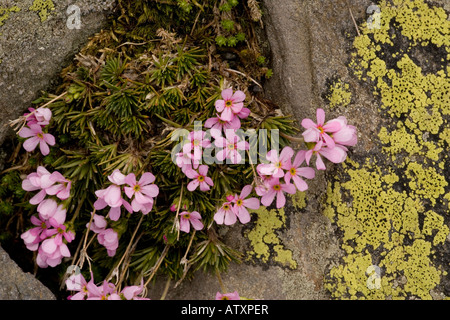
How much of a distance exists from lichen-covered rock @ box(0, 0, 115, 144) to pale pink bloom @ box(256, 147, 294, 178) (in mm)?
1871

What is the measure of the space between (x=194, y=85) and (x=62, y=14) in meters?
1.23

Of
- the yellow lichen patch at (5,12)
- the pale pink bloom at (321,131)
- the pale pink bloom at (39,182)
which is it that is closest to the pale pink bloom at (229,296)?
the pale pink bloom at (321,131)

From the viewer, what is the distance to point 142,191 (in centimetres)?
318

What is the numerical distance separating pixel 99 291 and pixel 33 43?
6.72 ft

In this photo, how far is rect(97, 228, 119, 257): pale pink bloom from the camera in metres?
3.36

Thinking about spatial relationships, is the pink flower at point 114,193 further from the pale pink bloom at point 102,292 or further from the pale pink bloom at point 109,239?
the pale pink bloom at point 102,292

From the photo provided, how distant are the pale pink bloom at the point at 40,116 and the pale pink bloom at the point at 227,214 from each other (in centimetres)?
153

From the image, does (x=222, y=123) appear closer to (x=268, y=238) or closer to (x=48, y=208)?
(x=268, y=238)

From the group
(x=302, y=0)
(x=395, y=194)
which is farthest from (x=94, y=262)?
(x=302, y=0)

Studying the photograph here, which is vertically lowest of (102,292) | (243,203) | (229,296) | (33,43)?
(229,296)

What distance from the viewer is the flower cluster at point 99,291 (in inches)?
124

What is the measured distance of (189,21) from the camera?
3.63 m

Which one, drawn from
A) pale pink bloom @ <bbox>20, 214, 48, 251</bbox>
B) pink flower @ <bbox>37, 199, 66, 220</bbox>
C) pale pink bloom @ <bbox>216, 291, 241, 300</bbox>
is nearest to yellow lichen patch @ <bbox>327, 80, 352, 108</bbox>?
pale pink bloom @ <bbox>216, 291, 241, 300</bbox>

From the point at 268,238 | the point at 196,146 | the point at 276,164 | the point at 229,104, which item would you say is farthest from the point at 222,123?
the point at 268,238
